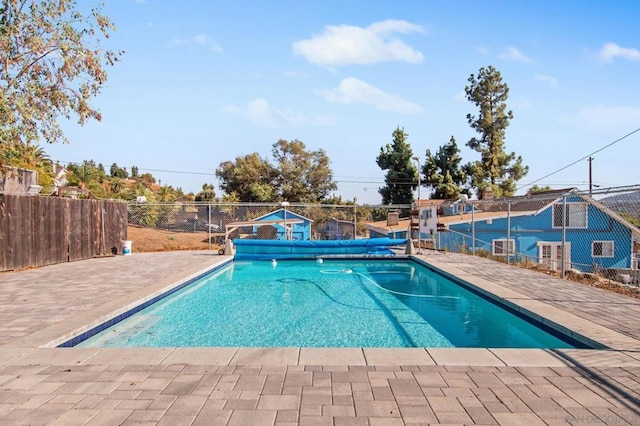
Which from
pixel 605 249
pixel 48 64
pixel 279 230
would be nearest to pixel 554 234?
pixel 605 249

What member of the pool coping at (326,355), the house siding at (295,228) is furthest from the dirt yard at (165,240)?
the pool coping at (326,355)

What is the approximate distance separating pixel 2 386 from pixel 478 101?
3154cm

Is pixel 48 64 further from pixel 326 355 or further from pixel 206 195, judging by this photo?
pixel 206 195

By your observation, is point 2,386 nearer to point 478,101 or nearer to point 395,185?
point 395,185

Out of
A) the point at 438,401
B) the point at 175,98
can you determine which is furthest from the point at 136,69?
the point at 438,401

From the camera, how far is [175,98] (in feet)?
47.0

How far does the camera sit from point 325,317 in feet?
20.1

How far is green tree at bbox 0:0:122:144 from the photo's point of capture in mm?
7500

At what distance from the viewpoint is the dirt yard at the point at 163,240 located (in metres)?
14.7

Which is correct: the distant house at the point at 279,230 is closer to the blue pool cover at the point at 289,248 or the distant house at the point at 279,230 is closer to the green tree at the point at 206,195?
the blue pool cover at the point at 289,248

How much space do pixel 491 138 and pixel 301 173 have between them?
1356 centimetres

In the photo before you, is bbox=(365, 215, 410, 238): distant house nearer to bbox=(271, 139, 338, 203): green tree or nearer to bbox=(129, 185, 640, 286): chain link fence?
bbox=(129, 185, 640, 286): chain link fence

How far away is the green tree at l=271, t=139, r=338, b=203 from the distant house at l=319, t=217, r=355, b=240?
1376cm

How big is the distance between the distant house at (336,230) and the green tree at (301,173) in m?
13.8
